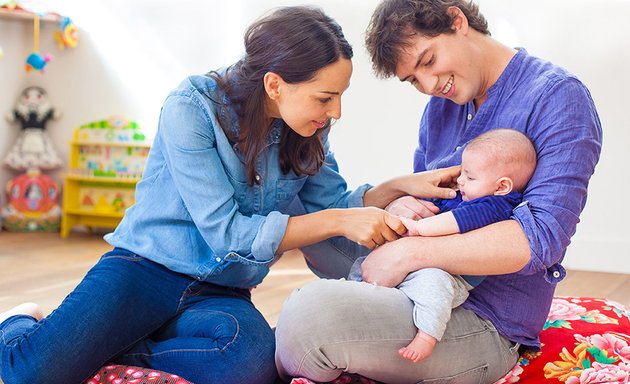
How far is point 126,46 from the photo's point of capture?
14.3ft

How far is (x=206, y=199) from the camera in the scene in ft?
5.81

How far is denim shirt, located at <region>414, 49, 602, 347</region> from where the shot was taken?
160 cm

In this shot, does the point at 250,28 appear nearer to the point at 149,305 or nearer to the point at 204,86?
the point at 204,86

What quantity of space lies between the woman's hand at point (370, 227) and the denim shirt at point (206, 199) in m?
0.13

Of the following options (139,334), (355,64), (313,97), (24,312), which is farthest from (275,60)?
(355,64)

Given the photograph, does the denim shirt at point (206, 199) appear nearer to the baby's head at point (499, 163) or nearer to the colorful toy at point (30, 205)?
the baby's head at point (499, 163)

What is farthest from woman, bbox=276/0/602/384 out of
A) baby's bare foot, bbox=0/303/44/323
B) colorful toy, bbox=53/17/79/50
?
colorful toy, bbox=53/17/79/50

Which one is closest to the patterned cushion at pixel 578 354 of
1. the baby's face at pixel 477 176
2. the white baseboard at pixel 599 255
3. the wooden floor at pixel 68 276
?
the baby's face at pixel 477 176

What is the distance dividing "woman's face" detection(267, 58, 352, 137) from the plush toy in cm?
288

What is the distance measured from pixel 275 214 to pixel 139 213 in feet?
1.08

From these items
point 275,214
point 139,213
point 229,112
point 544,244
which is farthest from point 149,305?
point 544,244

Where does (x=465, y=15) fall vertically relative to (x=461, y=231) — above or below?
above

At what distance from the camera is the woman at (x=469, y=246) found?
1.60 meters

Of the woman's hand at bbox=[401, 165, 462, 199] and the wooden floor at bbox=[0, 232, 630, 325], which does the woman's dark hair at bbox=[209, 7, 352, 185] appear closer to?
the woman's hand at bbox=[401, 165, 462, 199]
